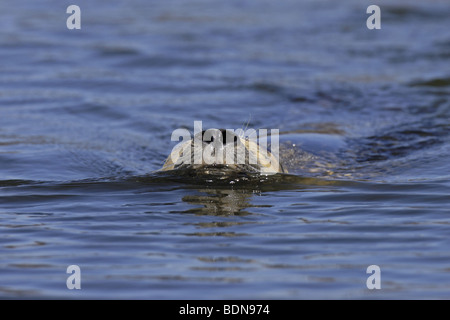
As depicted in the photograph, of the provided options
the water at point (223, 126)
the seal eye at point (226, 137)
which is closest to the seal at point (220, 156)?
the seal eye at point (226, 137)

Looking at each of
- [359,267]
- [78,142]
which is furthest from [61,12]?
[359,267]

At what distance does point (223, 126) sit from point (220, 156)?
3.26m

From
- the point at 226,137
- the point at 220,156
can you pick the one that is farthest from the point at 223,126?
the point at 226,137

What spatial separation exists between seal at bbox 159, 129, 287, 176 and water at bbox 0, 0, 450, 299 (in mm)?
137

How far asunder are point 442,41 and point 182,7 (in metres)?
4.86

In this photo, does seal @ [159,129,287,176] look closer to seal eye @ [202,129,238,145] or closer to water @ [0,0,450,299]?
seal eye @ [202,129,238,145]

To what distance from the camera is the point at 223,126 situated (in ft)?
26.5

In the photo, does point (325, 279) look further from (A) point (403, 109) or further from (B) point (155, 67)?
(B) point (155, 67)

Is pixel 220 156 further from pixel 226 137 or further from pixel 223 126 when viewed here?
pixel 223 126

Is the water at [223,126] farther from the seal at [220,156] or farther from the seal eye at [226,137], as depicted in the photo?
the seal eye at [226,137]

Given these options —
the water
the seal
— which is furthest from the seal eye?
the water

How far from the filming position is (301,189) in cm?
538

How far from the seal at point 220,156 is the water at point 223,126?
5.4 inches

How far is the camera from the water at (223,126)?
3.79 meters
